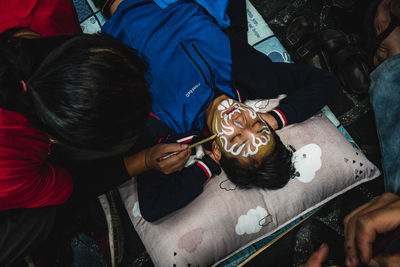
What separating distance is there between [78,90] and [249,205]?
4.34 ft

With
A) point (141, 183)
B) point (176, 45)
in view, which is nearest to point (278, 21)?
point (176, 45)

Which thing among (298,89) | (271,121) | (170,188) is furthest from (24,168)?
(298,89)

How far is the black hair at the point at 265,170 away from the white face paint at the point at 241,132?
0.25ft

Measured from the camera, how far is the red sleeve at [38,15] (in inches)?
52.5

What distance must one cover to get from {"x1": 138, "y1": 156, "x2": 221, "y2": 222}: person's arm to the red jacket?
51cm

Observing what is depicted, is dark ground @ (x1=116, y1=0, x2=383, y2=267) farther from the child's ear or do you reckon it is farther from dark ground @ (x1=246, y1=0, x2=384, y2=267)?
the child's ear

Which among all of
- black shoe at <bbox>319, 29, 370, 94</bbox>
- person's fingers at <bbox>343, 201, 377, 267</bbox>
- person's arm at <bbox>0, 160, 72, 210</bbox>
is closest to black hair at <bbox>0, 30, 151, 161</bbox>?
person's arm at <bbox>0, 160, 72, 210</bbox>

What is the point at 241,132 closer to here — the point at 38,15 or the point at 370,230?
the point at 370,230

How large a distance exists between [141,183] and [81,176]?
1.30 feet

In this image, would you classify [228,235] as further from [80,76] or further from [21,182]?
[80,76]

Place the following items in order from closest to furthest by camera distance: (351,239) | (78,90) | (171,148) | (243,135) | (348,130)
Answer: (78,90)
(351,239)
(171,148)
(243,135)
(348,130)

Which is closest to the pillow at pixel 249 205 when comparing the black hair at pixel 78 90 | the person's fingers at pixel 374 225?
the person's fingers at pixel 374 225

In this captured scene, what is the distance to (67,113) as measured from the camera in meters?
0.85

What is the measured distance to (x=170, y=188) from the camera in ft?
5.49
